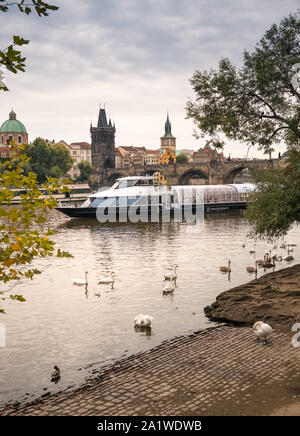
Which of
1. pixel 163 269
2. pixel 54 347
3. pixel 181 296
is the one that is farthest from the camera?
pixel 163 269

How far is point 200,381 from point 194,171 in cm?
11877

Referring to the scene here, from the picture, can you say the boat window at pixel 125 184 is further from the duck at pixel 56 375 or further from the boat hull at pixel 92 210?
the duck at pixel 56 375

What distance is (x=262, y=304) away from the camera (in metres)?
17.4

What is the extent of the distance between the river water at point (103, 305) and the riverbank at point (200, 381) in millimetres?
881

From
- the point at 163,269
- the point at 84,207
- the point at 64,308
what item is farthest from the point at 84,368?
the point at 84,207

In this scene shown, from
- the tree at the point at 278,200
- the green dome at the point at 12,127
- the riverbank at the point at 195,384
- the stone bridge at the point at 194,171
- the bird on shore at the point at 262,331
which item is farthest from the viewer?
the green dome at the point at 12,127

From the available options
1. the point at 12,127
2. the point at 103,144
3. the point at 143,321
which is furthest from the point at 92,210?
the point at 103,144

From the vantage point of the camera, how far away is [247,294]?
1919 centimetres

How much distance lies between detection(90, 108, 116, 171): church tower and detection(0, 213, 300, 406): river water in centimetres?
15009

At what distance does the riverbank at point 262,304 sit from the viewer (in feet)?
53.2

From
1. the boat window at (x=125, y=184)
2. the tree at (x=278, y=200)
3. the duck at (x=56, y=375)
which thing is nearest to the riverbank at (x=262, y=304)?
the tree at (x=278, y=200)

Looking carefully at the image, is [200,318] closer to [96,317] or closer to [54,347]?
[96,317]

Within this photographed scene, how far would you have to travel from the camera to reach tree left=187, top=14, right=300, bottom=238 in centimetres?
2161

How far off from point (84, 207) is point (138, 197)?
6.89 meters
